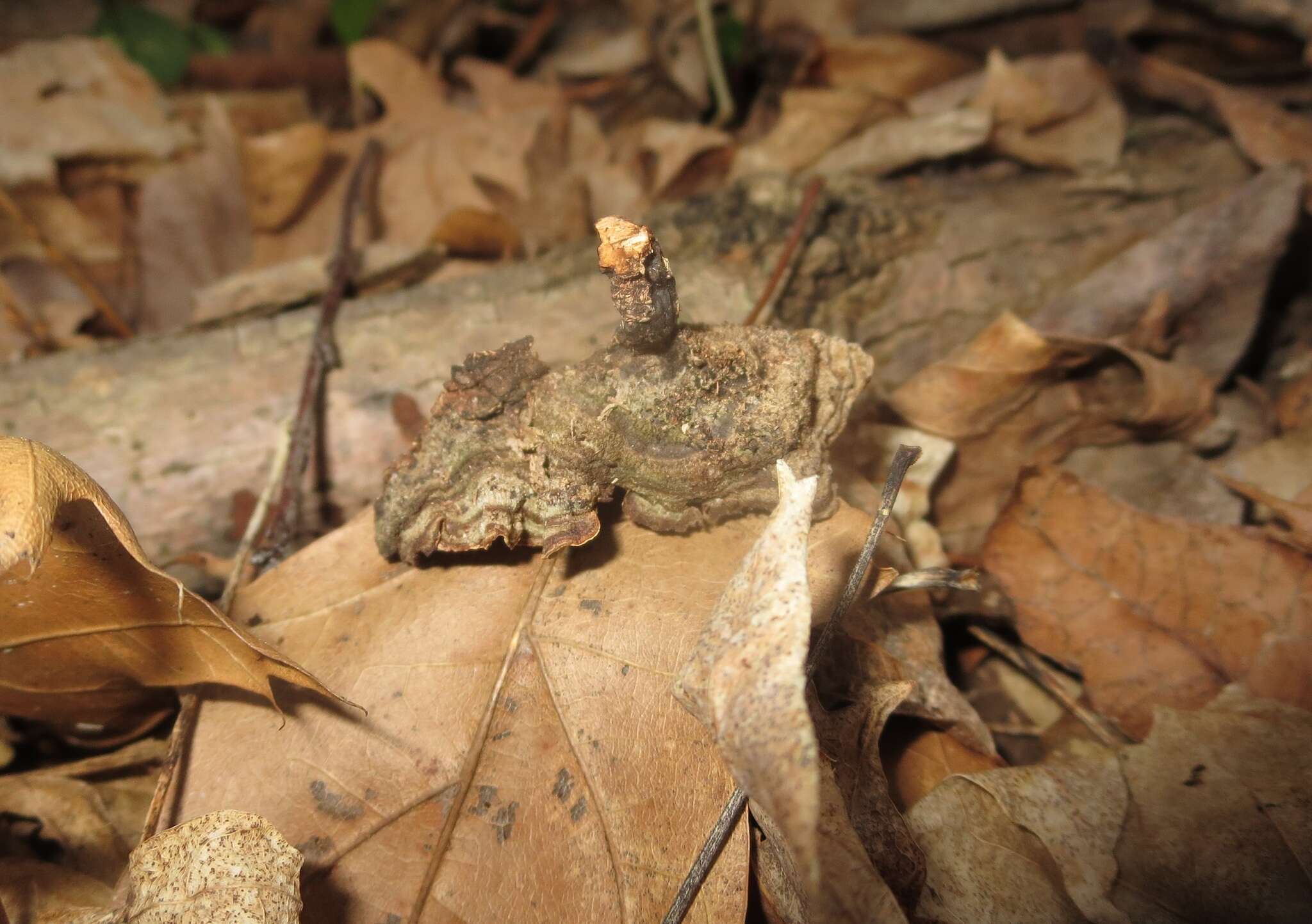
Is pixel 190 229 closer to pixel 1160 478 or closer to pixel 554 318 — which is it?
pixel 554 318

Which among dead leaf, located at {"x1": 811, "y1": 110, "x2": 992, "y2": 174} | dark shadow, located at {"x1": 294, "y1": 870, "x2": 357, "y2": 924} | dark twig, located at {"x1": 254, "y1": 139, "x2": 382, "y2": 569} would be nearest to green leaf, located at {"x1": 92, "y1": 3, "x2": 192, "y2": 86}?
dark twig, located at {"x1": 254, "y1": 139, "x2": 382, "y2": 569}

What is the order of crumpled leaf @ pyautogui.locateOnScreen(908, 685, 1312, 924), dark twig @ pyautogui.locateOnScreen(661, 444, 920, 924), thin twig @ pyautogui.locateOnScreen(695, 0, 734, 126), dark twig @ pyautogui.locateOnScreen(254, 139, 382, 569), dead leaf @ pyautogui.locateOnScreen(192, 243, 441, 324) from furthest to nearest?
1. thin twig @ pyautogui.locateOnScreen(695, 0, 734, 126)
2. dead leaf @ pyautogui.locateOnScreen(192, 243, 441, 324)
3. dark twig @ pyautogui.locateOnScreen(254, 139, 382, 569)
4. crumpled leaf @ pyautogui.locateOnScreen(908, 685, 1312, 924)
5. dark twig @ pyautogui.locateOnScreen(661, 444, 920, 924)

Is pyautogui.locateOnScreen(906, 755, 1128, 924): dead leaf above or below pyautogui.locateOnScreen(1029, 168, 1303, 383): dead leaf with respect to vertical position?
below

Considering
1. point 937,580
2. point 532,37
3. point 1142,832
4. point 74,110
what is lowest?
point 1142,832

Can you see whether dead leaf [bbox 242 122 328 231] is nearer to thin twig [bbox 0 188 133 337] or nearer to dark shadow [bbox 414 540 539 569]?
thin twig [bbox 0 188 133 337]

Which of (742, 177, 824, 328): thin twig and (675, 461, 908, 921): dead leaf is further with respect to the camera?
(742, 177, 824, 328): thin twig

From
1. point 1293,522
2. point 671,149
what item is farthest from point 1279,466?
point 671,149
